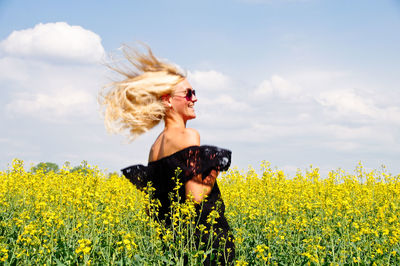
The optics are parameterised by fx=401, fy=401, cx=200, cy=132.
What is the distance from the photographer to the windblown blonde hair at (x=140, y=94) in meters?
3.87

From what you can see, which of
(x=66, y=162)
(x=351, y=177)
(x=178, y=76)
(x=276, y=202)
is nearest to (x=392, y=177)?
(x=351, y=177)

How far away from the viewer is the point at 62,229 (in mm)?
4309


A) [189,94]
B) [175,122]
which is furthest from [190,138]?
[189,94]

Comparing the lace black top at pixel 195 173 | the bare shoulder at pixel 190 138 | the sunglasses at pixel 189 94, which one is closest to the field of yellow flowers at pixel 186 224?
the lace black top at pixel 195 173

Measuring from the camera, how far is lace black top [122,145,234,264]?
3354 millimetres

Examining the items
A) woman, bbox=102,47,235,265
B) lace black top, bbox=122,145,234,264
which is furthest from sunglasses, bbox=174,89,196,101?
lace black top, bbox=122,145,234,264

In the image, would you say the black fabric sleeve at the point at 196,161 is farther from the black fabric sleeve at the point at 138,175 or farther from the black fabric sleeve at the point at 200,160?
the black fabric sleeve at the point at 138,175

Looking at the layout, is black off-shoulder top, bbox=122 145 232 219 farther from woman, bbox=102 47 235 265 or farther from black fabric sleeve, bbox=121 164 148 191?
black fabric sleeve, bbox=121 164 148 191

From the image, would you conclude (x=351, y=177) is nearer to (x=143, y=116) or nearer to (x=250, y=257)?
(x=250, y=257)

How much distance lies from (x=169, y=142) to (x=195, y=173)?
0.37 metres

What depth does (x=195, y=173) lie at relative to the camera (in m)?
3.38

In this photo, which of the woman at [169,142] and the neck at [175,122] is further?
the neck at [175,122]

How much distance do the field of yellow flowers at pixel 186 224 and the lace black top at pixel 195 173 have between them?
124 mm

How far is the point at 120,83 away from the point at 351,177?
551 cm
